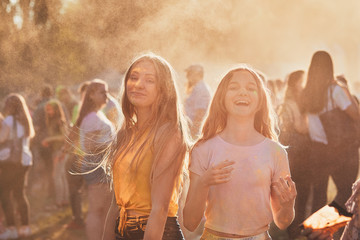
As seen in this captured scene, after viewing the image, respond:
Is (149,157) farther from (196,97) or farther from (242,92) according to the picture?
(196,97)

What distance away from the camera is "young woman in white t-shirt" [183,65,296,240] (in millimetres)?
2953

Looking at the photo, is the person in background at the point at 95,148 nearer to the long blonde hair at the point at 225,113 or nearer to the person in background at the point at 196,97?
the person in background at the point at 196,97

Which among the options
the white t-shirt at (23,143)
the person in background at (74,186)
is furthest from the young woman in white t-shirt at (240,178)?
the white t-shirt at (23,143)

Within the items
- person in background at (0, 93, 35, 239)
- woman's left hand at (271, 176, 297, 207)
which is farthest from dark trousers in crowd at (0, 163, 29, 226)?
woman's left hand at (271, 176, 297, 207)

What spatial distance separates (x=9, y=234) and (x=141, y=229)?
445cm

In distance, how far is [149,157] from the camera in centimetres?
300

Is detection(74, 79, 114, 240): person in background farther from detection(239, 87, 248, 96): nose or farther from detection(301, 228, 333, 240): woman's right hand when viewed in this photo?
detection(301, 228, 333, 240): woman's right hand

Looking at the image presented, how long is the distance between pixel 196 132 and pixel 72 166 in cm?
151

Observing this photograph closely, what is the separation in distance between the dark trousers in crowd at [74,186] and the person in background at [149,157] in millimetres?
3499

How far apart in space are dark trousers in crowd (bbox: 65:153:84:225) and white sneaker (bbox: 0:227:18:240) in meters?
0.76

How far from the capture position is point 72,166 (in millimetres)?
Result: 6883

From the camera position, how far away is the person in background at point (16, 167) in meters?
6.83

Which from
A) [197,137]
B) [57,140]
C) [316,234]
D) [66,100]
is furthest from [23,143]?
[316,234]


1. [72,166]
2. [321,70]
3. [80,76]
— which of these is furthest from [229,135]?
[80,76]
